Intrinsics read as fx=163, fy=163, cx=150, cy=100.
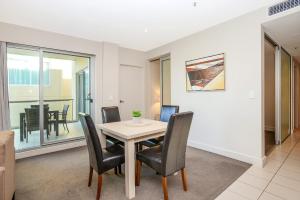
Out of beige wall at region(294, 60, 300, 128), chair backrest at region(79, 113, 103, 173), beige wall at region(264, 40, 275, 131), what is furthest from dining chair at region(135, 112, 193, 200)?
beige wall at region(294, 60, 300, 128)

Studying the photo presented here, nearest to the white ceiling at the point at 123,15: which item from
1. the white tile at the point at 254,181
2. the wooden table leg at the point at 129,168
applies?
the wooden table leg at the point at 129,168

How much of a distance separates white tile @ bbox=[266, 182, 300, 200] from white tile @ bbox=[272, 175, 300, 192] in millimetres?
81

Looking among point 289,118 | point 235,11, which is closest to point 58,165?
point 235,11

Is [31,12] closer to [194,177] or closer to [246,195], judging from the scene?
[194,177]

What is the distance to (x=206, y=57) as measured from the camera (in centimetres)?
332

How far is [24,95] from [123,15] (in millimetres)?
2568

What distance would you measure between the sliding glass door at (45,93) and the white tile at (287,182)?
3859 mm

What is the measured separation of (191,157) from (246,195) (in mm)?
1213

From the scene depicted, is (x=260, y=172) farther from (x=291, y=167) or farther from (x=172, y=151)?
(x=172, y=151)

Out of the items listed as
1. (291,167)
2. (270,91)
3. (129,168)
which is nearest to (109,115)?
(129,168)

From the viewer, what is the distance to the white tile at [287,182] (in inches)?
80.0

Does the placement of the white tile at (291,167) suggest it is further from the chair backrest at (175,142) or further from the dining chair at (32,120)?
the dining chair at (32,120)

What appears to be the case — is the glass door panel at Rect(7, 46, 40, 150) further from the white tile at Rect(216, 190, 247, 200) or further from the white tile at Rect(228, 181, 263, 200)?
the white tile at Rect(228, 181, 263, 200)

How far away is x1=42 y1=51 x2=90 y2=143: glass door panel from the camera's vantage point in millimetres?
3650
